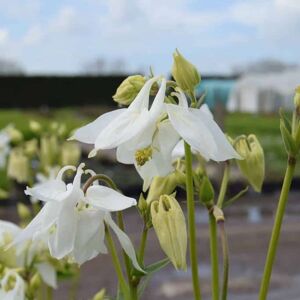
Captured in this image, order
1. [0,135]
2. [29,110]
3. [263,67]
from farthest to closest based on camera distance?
[29,110] < [263,67] < [0,135]

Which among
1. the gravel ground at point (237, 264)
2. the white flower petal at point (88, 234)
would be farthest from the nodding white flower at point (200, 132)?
the gravel ground at point (237, 264)

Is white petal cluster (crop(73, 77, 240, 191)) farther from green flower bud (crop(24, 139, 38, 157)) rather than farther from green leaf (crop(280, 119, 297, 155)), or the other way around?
green flower bud (crop(24, 139, 38, 157))

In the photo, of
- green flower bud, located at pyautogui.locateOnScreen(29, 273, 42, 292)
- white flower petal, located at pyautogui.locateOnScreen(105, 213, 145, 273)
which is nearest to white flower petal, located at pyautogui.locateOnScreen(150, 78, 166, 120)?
white flower petal, located at pyautogui.locateOnScreen(105, 213, 145, 273)

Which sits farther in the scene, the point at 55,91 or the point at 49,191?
the point at 55,91

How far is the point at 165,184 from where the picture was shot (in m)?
0.73

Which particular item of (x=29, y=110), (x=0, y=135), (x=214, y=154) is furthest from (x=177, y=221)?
(x=29, y=110)

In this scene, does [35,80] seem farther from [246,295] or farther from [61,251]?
[61,251]

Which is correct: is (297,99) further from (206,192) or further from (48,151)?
(48,151)

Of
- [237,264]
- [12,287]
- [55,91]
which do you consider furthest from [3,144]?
[55,91]

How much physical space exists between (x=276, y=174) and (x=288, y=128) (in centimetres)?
817

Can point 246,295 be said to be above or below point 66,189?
below

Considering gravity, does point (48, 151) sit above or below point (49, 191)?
below

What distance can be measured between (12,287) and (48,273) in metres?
0.25

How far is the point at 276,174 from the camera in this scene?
871 cm
